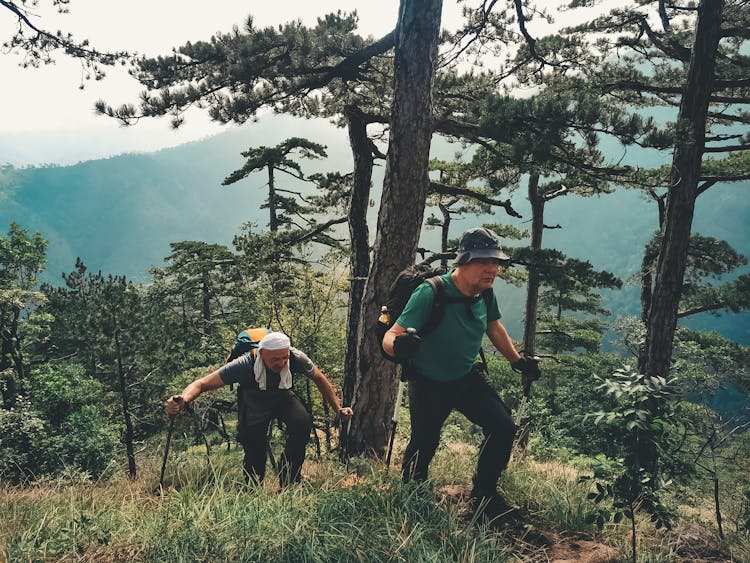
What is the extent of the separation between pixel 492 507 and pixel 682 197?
6917 millimetres

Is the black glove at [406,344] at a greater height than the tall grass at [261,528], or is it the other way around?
the black glove at [406,344]

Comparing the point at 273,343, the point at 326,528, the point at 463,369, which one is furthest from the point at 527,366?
the point at 273,343

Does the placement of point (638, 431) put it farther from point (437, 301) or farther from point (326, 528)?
point (326, 528)

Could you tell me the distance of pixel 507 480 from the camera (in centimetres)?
379

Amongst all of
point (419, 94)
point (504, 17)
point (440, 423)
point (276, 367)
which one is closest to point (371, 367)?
point (276, 367)

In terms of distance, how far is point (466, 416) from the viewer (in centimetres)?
326

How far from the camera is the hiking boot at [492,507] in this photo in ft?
10.2

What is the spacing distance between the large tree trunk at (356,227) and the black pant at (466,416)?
3.94 m

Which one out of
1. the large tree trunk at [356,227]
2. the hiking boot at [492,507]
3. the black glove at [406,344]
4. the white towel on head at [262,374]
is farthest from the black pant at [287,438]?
the large tree trunk at [356,227]

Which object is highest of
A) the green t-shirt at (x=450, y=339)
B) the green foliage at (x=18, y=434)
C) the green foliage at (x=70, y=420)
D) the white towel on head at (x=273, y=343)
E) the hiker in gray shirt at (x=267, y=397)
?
the green t-shirt at (x=450, y=339)

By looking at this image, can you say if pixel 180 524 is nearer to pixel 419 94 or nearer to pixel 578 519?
pixel 578 519

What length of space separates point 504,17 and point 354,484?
7.25 meters

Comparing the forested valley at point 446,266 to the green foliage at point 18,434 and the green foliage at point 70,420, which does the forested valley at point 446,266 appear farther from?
the green foliage at point 70,420

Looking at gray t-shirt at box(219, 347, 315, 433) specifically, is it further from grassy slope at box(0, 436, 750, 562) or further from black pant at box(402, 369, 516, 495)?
black pant at box(402, 369, 516, 495)
